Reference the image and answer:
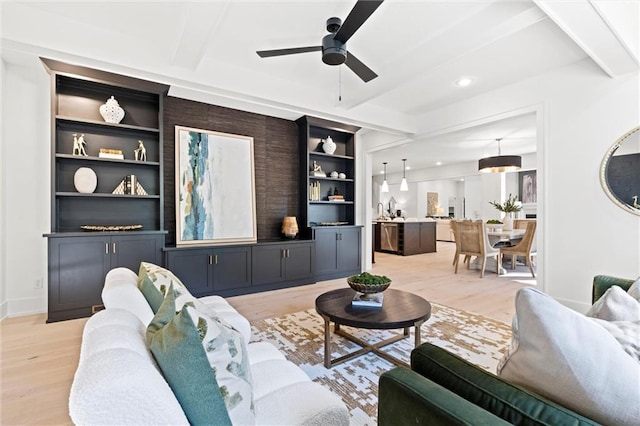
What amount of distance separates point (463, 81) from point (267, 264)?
358 centimetres

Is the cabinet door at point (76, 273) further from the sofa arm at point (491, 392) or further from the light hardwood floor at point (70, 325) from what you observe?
the sofa arm at point (491, 392)

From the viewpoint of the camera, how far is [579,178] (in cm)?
342

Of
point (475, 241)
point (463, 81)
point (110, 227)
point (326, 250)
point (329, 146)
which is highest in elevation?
point (463, 81)

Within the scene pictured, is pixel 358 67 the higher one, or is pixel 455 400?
pixel 358 67

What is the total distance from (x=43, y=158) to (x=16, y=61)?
0.98 meters

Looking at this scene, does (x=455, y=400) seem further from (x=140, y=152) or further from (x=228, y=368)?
(x=140, y=152)

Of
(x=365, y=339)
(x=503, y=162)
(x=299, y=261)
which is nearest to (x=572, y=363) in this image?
(x=365, y=339)

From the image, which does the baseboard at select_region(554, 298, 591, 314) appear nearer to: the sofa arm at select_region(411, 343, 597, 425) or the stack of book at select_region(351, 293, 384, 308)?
the stack of book at select_region(351, 293, 384, 308)

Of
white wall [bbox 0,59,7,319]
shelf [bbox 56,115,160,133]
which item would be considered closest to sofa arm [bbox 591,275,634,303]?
shelf [bbox 56,115,160,133]

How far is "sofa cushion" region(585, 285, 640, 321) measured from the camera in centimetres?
102

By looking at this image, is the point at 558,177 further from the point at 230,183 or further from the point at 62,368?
the point at 62,368

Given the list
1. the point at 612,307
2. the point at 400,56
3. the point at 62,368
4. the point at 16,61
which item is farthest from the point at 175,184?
the point at 612,307

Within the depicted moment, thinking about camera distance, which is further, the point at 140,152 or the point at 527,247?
the point at 527,247

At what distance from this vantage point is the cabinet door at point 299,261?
4504 mm
